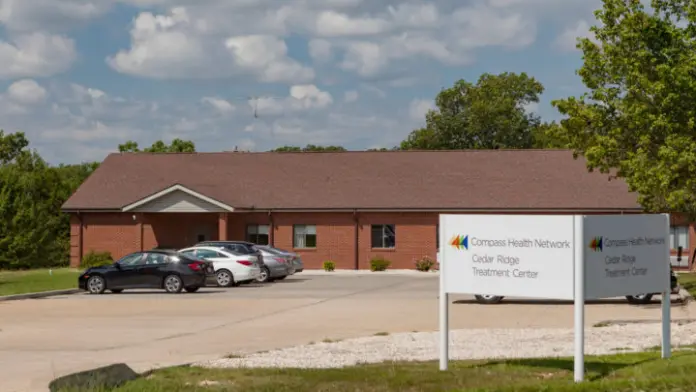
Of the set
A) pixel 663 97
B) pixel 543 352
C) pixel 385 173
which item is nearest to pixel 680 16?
pixel 663 97

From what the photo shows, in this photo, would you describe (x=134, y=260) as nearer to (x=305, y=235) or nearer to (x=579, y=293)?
(x=305, y=235)

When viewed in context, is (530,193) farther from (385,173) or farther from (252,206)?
(252,206)

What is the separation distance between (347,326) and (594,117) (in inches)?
477

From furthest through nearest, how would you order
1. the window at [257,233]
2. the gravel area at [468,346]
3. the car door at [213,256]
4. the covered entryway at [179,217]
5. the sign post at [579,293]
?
the window at [257,233] → the covered entryway at [179,217] → the car door at [213,256] → the gravel area at [468,346] → the sign post at [579,293]

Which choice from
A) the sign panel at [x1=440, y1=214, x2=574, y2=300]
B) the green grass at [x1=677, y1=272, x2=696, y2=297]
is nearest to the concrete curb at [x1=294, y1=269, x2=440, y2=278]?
the green grass at [x1=677, y1=272, x2=696, y2=297]

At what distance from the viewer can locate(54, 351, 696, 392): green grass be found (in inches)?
458

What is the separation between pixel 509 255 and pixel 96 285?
2356 cm

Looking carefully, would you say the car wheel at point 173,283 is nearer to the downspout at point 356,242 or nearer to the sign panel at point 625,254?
the downspout at point 356,242

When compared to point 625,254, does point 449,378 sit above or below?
below

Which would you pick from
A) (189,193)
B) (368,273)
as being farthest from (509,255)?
(189,193)

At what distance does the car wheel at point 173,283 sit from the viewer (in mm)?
33688

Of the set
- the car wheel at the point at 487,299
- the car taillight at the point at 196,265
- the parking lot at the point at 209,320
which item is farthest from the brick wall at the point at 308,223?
the car wheel at the point at 487,299

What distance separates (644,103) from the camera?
29.6m

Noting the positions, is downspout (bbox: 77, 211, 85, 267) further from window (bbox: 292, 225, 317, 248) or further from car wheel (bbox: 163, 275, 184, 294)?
car wheel (bbox: 163, 275, 184, 294)
